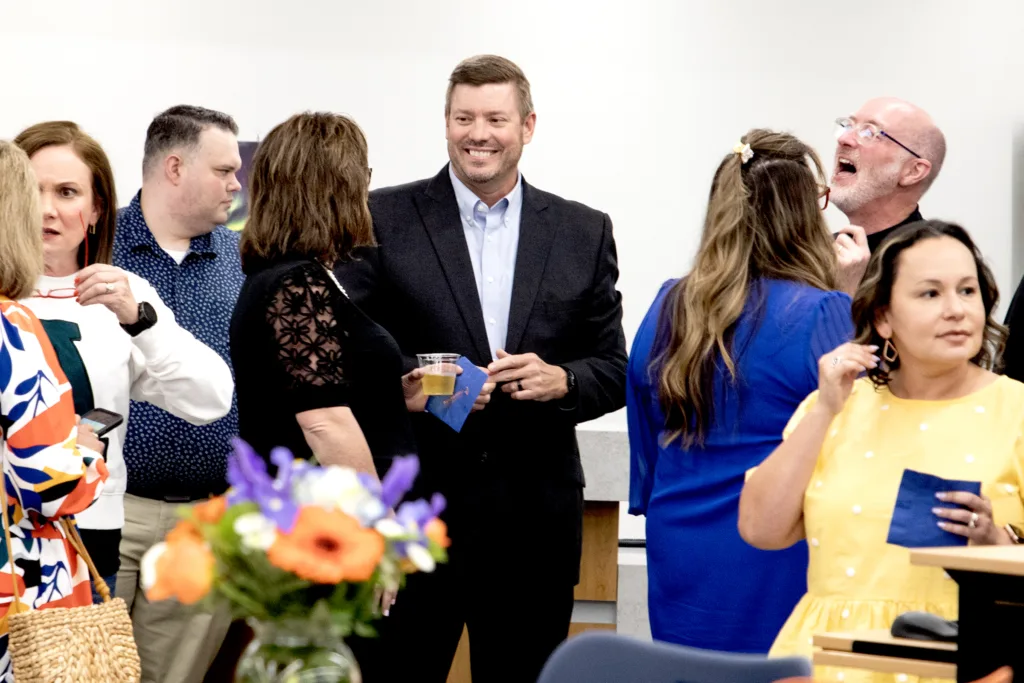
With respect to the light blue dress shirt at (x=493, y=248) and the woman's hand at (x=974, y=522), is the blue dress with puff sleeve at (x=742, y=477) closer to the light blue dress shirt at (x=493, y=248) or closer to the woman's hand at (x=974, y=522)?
the woman's hand at (x=974, y=522)

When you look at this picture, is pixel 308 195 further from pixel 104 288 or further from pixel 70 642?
pixel 70 642

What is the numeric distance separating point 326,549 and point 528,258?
6.84 feet

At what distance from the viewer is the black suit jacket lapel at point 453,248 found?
10.3 ft

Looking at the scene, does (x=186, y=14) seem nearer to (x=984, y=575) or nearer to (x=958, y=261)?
(x=958, y=261)

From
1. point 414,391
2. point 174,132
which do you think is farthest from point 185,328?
point 414,391

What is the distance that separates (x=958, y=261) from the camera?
210 cm

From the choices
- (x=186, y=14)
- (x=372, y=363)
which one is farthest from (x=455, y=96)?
(x=186, y=14)

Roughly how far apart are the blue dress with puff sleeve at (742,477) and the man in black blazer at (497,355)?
58 cm

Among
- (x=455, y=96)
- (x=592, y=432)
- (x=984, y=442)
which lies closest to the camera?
(x=984, y=442)

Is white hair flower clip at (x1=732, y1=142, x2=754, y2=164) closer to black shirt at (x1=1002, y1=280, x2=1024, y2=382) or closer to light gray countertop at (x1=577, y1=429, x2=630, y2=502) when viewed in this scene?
black shirt at (x1=1002, y1=280, x2=1024, y2=382)

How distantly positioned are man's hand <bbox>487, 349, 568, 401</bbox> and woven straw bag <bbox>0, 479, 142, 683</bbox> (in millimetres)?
1028

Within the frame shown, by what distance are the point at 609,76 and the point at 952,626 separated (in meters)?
3.51

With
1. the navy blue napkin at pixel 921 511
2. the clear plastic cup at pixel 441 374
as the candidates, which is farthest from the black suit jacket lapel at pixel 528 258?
the navy blue napkin at pixel 921 511

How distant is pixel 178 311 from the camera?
3486mm
